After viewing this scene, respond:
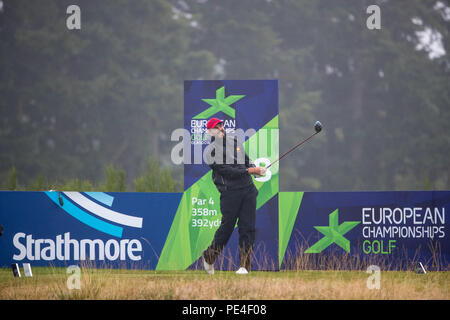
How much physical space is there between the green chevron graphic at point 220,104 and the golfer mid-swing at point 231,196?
0.64m

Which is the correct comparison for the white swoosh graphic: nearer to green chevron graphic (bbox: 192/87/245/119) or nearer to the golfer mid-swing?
the golfer mid-swing

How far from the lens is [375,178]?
34562 millimetres

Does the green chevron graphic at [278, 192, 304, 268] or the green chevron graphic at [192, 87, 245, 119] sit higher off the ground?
the green chevron graphic at [192, 87, 245, 119]

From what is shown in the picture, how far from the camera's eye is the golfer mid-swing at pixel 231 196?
8656 millimetres

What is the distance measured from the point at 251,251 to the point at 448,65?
98.2ft

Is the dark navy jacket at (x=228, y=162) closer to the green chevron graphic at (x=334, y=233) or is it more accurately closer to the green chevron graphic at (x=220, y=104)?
the green chevron graphic at (x=220, y=104)

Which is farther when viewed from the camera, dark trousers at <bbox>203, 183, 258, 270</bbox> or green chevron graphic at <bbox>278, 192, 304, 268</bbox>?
green chevron graphic at <bbox>278, 192, 304, 268</bbox>

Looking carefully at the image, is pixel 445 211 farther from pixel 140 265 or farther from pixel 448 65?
pixel 448 65

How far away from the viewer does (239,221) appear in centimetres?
876

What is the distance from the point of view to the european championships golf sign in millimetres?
9250

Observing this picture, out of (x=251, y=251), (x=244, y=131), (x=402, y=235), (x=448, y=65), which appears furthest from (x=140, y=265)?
(x=448, y=65)

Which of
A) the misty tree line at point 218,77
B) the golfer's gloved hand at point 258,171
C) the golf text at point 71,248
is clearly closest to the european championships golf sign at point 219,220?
the golf text at point 71,248

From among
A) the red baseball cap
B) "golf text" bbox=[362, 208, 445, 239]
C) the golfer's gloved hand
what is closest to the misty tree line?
"golf text" bbox=[362, 208, 445, 239]

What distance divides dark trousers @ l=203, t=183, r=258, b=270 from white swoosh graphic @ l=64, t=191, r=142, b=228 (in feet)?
3.90
